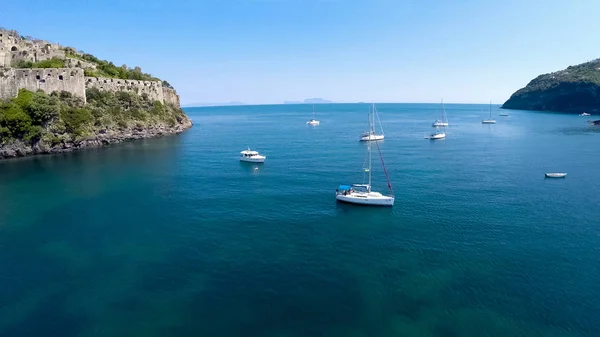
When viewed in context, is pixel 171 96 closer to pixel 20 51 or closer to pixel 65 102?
pixel 20 51

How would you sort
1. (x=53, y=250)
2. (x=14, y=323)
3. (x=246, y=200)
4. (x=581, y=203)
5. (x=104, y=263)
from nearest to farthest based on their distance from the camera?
(x=14, y=323)
(x=104, y=263)
(x=53, y=250)
(x=581, y=203)
(x=246, y=200)

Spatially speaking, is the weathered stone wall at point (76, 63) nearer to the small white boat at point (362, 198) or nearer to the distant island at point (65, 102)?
the distant island at point (65, 102)

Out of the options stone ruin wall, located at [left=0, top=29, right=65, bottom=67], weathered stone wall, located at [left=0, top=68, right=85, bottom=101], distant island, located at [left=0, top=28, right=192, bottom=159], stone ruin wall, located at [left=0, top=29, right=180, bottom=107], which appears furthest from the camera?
stone ruin wall, located at [left=0, top=29, right=65, bottom=67]

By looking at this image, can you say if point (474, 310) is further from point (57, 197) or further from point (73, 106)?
point (73, 106)

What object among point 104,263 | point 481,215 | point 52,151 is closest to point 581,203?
point 481,215

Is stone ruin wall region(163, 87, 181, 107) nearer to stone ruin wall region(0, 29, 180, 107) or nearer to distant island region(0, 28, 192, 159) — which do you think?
distant island region(0, 28, 192, 159)

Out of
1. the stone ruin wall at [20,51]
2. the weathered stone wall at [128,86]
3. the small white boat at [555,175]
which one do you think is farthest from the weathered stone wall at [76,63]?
the small white boat at [555,175]

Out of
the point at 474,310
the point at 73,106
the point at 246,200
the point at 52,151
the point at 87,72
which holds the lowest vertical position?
the point at 474,310

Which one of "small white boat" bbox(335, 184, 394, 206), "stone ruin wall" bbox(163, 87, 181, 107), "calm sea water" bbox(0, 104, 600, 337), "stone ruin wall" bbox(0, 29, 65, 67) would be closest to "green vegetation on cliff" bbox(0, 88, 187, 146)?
"calm sea water" bbox(0, 104, 600, 337)
